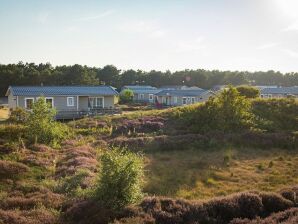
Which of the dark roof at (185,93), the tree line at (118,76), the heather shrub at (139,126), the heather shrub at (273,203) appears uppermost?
the tree line at (118,76)

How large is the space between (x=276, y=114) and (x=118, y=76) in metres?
93.3

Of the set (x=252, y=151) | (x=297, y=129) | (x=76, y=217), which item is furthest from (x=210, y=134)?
(x=76, y=217)

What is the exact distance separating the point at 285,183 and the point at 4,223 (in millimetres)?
13219

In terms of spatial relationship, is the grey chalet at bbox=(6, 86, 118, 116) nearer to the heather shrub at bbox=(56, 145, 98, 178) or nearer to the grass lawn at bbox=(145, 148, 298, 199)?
the heather shrub at bbox=(56, 145, 98, 178)

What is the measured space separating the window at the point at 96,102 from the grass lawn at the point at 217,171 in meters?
30.8

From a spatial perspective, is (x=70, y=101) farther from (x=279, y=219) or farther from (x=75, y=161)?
(x=279, y=219)

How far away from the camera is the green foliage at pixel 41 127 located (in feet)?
85.1

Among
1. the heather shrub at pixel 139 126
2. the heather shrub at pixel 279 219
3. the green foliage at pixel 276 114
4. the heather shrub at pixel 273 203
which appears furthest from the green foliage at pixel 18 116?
the heather shrub at pixel 279 219

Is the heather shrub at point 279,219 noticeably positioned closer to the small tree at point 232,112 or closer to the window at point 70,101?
the small tree at point 232,112

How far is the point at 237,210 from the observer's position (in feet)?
40.6

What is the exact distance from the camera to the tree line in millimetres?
91375

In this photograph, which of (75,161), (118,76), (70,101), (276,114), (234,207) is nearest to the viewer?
(234,207)

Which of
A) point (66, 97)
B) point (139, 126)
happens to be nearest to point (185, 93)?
point (66, 97)

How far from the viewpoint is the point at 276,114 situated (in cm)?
3709
